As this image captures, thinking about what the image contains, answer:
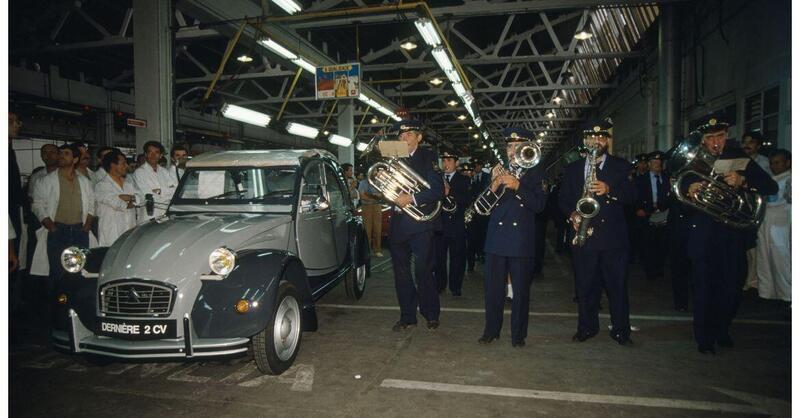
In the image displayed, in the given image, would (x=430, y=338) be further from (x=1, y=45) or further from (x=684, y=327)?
(x=1, y=45)

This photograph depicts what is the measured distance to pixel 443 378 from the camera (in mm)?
3965

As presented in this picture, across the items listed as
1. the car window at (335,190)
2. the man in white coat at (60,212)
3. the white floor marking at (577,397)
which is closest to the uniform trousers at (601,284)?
the white floor marking at (577,397)

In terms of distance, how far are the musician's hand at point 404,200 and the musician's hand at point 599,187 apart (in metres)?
1.72

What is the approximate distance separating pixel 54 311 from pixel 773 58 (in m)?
9.96

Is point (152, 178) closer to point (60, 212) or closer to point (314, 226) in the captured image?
point (60, 212)

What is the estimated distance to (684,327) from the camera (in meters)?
5.32

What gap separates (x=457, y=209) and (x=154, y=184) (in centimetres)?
444

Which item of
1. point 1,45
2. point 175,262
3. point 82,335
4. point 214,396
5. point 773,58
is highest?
point 773,58

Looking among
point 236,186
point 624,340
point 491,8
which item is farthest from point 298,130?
point 624,340

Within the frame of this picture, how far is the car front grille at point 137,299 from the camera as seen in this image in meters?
3.78

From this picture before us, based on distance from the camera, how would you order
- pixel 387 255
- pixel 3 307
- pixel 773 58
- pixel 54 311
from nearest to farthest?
1. pixel 3 307
2. pixel 54 311
3. pixel 773 58
4. pixel 387 255

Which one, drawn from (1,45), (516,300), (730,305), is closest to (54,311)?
(1,45)

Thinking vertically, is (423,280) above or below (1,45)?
below

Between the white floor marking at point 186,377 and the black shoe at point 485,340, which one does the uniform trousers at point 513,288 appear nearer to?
the black shoe at point 485,340
